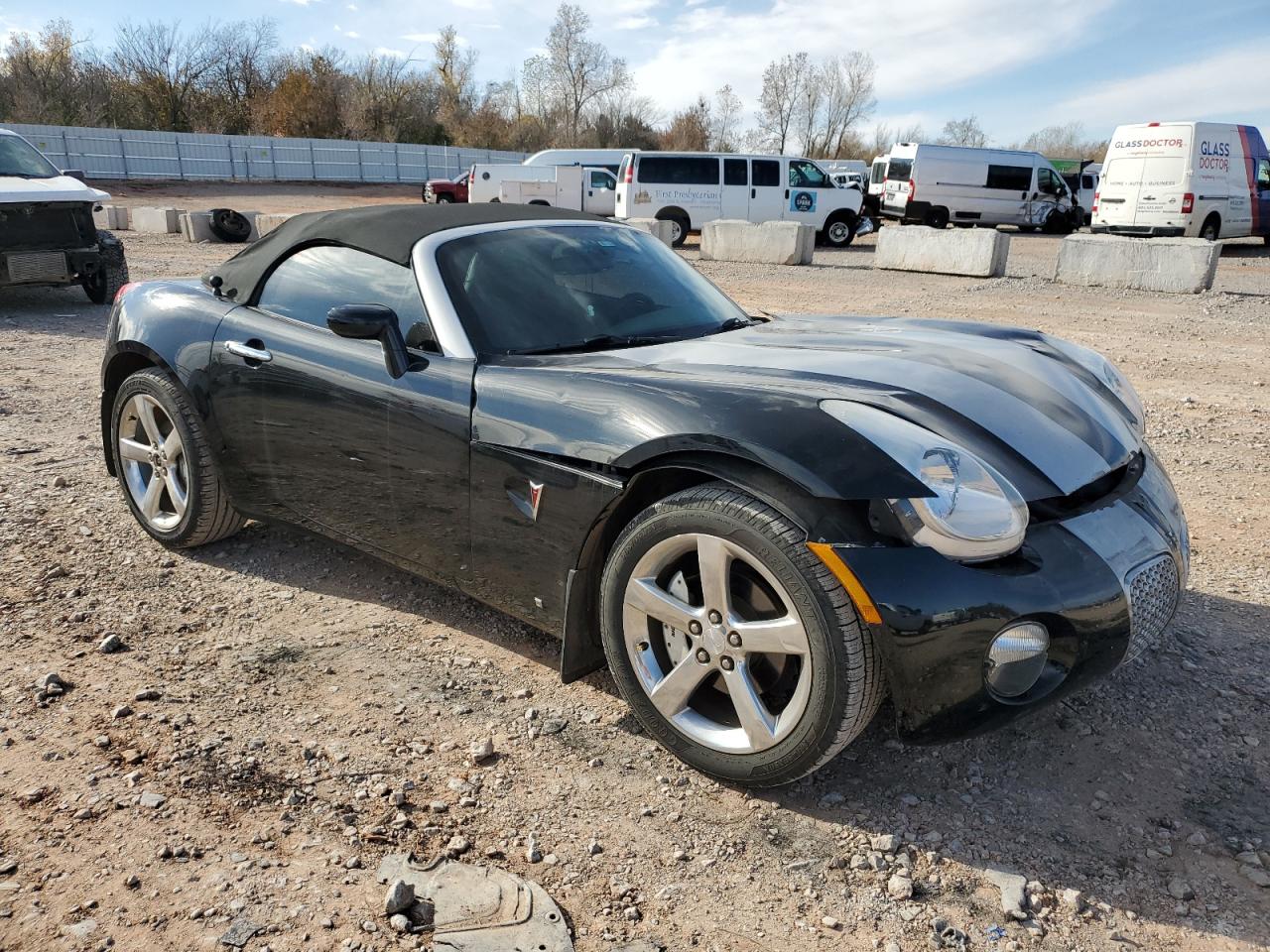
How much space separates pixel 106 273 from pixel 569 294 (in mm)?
9505

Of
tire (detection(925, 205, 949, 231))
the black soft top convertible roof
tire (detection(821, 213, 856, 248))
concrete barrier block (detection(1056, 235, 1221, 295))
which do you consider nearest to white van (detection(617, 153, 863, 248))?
tire (detection(821, 213, 856, 248))

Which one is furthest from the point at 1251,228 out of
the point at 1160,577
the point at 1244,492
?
the point at 1160,577

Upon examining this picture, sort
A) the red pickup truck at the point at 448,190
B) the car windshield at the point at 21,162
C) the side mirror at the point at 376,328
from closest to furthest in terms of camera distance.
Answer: the side mirror at the point at 376,328, the car windshield at the point at 21,162, the red pickup truck at the point at 448,190

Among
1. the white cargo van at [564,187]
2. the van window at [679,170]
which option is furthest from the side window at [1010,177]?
the white cargo van at [564,187]

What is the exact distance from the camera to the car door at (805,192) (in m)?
20.3

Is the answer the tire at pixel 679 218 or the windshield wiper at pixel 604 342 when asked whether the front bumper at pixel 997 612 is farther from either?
the tire at pixel 679 218

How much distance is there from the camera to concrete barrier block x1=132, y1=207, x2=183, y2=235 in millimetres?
20906

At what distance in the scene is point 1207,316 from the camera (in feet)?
34.9

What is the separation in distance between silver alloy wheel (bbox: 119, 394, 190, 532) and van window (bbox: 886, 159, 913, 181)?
79.2 feet

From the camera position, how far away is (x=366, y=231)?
3.40 meters

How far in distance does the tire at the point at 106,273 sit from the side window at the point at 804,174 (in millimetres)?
13824

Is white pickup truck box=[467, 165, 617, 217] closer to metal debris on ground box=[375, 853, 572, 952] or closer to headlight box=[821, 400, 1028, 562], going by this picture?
headlight box=[821, 400, 1028, 562]

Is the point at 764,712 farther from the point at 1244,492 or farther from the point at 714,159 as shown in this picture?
the point at 714,159

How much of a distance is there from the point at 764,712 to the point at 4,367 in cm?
768
